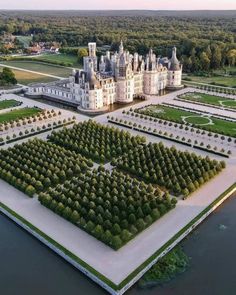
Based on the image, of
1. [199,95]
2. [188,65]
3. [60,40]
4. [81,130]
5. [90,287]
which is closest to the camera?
[90,287]

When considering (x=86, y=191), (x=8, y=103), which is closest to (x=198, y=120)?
(x=86, y=191)

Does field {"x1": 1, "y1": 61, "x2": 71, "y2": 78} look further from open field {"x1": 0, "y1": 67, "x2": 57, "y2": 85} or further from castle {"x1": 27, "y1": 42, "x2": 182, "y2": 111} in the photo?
castle {"x1": 27, "y1": 42, "x2": 182, "y2": 111}

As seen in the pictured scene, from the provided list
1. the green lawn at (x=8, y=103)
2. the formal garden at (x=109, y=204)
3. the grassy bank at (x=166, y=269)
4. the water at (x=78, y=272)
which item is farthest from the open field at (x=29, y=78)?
the grassy bank at (x=166, y=269)

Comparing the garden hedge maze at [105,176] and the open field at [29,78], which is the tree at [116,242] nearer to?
the garden hedge maze at [105,176]

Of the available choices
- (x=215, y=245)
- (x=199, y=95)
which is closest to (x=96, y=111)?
(x=199, y=95)

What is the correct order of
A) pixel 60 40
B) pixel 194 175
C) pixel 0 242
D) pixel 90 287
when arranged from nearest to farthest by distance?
1. pixel 90 287
2. pixel 0 242
3. pixel 194 175
4. pixel 60 40

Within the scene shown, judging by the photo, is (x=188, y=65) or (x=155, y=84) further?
(x=188, y=65)

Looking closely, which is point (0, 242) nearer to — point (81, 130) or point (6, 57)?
point (81, 130)
